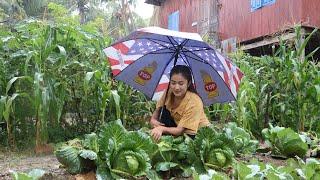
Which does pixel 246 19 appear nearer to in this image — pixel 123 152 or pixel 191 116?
pixel 191 116

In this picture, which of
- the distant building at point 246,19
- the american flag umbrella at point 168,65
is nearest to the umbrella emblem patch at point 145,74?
the american flag umbrella at point 168,65

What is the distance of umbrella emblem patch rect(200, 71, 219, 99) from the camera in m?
3.84

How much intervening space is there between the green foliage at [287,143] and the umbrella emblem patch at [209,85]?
0.68m

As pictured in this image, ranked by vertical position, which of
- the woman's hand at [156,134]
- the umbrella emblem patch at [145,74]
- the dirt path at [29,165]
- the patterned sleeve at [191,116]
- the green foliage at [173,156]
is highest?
the umbrella emblem patch at [145,74]

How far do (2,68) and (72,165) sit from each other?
1715mm

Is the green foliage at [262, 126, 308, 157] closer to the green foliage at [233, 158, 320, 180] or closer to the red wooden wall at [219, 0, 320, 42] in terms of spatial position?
the green foliage at [233, 158, 320, 180]

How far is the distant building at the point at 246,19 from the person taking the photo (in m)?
10.4

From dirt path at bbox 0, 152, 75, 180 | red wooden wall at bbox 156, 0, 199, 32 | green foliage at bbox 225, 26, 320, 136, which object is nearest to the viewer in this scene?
dirt path at bbox 0, 152, 75, 180

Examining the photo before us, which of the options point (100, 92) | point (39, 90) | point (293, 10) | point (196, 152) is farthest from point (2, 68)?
point (293, 10)

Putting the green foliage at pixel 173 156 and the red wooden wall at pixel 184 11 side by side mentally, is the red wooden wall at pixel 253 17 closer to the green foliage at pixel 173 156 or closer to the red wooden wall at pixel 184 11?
the red wooden wall at pixel 184 11

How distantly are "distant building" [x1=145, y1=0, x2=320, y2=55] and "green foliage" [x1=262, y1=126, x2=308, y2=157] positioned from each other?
518 centimetres

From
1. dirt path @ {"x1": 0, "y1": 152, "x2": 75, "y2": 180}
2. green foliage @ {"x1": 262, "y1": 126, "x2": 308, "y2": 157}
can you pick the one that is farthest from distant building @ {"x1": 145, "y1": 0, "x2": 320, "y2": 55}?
dirt path @ {"x1": 0, "y1": 152, "x2": 75, "y2": 180}

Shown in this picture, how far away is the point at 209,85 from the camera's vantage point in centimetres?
388

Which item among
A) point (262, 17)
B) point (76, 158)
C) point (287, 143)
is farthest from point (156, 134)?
point (262, 17)
